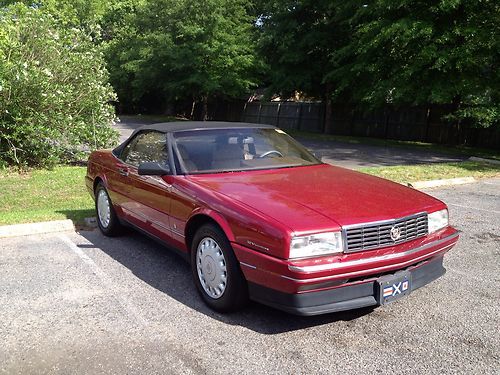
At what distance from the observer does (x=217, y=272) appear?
3.81 m

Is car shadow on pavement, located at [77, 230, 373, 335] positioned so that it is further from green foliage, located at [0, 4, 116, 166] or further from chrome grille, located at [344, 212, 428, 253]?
green foliage, located at [0, 4, 116, 166]

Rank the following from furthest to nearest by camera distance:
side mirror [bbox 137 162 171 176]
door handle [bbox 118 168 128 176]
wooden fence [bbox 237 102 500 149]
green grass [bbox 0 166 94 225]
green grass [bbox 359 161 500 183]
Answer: wooden fence [bbox 237 102 500 149] < green grass [bbox 359 161 500 183] < green grass [bbox 0 166 94 225] < door handle [bbox 118 168 128 176] < side mirror [bbox 137 162 171 176]

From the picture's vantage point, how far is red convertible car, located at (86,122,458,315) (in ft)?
10.8

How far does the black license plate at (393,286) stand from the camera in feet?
11.1

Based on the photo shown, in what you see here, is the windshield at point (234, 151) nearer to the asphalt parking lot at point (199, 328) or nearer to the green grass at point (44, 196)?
the asphalt parking lot at point (199, 328)

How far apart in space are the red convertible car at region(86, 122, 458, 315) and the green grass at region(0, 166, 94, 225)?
2.17 meters

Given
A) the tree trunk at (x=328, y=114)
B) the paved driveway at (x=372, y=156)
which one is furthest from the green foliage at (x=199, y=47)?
the paved driveway at (x=372, y=156)

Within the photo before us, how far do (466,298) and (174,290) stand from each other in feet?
8.32

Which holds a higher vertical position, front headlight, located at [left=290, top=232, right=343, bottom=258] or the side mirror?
the side mirror

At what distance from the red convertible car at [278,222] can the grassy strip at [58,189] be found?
7.34ft

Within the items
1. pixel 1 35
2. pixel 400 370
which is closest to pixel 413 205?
pixel 400 370

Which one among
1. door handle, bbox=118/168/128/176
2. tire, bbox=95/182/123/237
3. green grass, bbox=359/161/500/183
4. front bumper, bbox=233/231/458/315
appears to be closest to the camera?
front bumper, bbox=233/231/458/315

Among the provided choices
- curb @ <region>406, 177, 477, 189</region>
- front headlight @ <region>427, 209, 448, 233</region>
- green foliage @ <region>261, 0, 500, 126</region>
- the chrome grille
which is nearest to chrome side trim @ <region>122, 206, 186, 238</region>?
the chrome grille

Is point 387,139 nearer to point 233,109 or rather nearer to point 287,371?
point 233,109
